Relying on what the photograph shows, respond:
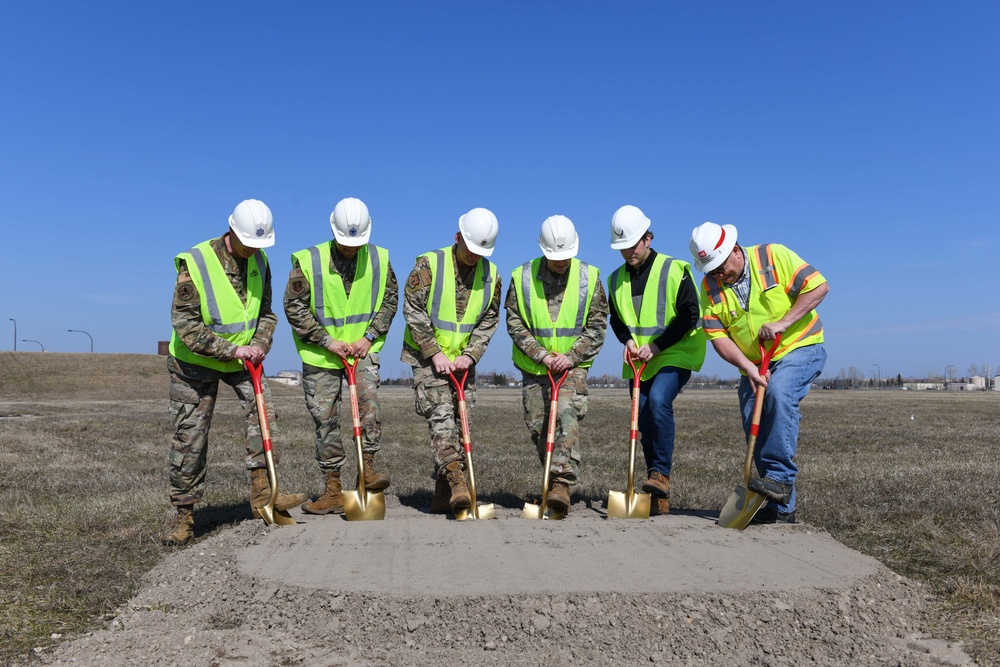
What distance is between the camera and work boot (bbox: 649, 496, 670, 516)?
649 cm

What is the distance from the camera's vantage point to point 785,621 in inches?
152

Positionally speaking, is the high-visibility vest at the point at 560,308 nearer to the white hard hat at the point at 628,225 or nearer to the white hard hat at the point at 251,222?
the white hard hat at the point at 628,225

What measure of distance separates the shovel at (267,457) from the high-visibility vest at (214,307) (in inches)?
6.4

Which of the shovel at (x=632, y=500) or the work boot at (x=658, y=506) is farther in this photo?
the work boot at (x=658, y=506)

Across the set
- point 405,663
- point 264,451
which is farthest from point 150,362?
point 405,663

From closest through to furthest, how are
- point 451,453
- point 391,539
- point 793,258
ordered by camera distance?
point 391,539 < point 793,258 < point 451,453

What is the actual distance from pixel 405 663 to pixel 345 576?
0.74 meters

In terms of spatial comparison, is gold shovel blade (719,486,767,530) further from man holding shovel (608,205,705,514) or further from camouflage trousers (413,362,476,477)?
camouflage trousers (413,362,476,477)

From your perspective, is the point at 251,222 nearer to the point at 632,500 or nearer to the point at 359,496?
the point at 359,496

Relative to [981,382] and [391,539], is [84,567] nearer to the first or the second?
[391,539]

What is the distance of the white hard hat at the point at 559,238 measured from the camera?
20.2 feet

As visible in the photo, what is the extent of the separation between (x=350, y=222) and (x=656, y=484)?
3.11 m

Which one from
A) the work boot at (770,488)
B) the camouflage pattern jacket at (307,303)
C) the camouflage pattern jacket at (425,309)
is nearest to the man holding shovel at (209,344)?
the camouflage pattern jacket at (307,303)

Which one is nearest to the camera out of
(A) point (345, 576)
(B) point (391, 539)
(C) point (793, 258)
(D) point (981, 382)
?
(A) point (345, 576)
